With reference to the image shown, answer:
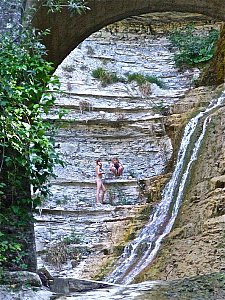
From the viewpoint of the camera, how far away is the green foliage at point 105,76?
1653 centimetres

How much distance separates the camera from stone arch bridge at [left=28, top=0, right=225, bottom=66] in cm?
677

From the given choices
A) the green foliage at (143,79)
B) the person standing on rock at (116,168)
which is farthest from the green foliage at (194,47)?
the person standing on rock at (116,168)

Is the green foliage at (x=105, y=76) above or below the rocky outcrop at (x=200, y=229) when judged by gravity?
above

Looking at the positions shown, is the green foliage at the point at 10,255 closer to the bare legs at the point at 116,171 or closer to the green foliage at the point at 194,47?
the bare legs at the point at 116,171

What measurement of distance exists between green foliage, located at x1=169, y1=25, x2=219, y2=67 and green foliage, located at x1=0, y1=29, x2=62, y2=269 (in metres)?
12.9

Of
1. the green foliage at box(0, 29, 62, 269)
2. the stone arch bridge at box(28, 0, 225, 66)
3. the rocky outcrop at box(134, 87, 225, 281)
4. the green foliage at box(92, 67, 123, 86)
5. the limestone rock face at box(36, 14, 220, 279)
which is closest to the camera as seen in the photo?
the green foliage at box(0, 29, 62, 269)

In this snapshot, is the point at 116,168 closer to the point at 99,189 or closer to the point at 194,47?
the point at 99,189

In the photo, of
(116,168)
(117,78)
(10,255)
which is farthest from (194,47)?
(10,255)

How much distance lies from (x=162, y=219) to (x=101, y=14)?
3854 millimetres

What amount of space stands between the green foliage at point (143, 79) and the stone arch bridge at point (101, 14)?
9.61 m

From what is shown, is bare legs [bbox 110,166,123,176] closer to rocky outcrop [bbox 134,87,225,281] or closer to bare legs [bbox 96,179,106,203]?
bare legs [bbox 96,179,106,203]

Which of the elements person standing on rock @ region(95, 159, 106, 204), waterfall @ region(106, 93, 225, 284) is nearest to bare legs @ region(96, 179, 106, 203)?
person standing on rock @ region(95, 159, 106, 204)

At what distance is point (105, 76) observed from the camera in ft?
54.6

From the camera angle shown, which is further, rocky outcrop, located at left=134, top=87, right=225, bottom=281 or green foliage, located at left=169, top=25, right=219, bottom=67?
green foliage, located at left=169, top=25, right=219, bottom=67
